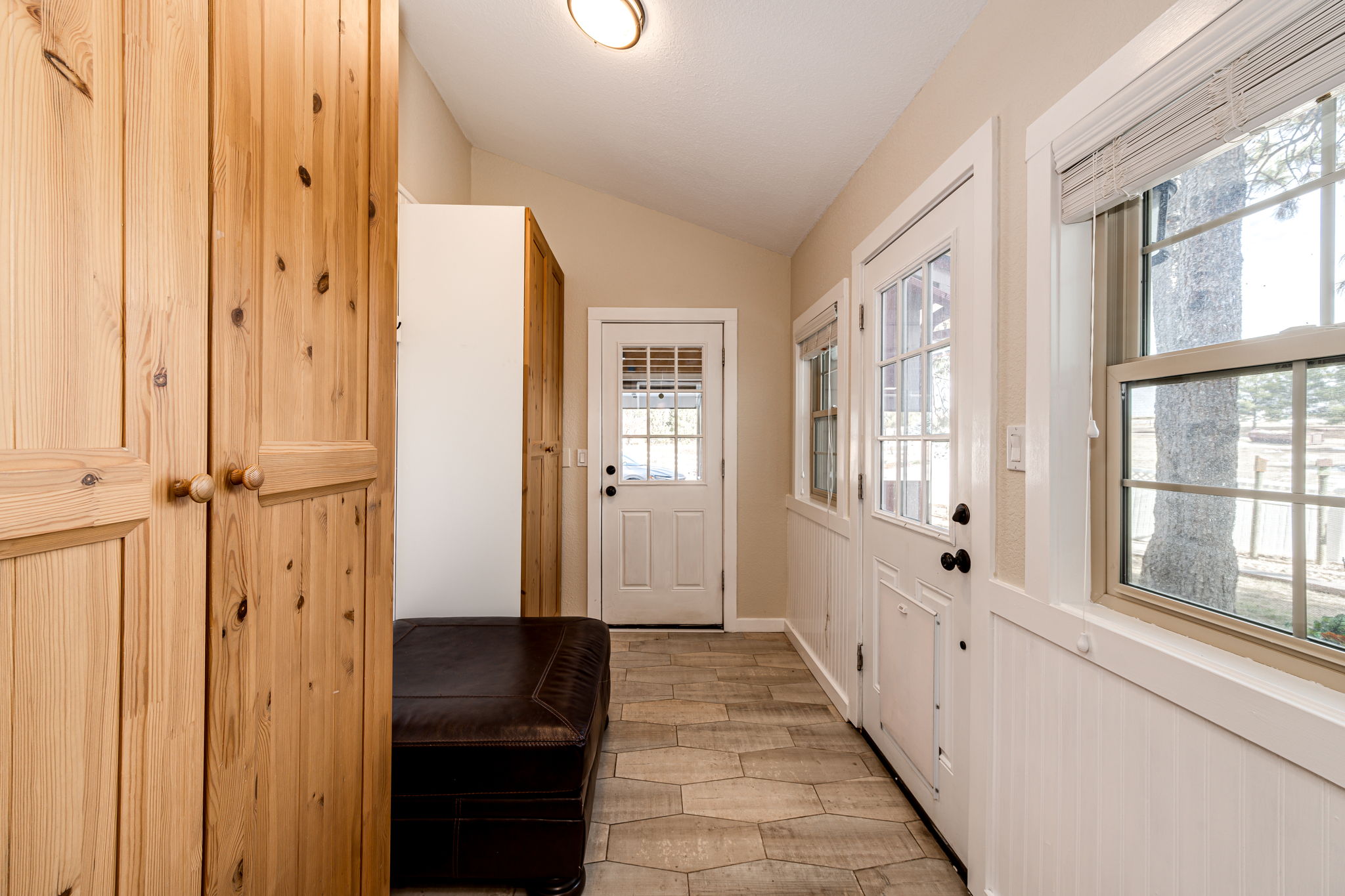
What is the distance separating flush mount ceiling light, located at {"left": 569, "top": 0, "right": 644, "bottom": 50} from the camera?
198 cm

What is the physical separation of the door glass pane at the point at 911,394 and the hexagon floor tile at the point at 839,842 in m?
1.22

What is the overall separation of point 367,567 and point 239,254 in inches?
21.1

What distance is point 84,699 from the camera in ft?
1.72

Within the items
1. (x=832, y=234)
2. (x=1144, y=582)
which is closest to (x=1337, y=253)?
(x=1144, y=582)

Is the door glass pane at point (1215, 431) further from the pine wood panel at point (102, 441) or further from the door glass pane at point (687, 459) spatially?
the door glass pane at point (687, 459)

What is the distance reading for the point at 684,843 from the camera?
1.78 metres

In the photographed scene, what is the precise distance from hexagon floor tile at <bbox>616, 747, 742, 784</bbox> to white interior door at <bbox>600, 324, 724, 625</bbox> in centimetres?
159

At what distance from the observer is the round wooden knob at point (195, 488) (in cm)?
62

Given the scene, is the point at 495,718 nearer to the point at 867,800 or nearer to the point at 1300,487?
the point at 867,800

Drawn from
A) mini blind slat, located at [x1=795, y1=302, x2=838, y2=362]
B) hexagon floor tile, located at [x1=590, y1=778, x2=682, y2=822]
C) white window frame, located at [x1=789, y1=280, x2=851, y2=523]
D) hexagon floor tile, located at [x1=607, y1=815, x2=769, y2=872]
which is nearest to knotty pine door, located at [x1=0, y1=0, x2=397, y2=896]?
hexagon floor tile, located at [x1=607, y1=815, x2=769, y2=872]

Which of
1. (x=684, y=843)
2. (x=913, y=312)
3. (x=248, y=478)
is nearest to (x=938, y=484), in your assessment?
(x=913, y=312)

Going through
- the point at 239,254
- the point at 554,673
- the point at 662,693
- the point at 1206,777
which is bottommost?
the point at 662,693

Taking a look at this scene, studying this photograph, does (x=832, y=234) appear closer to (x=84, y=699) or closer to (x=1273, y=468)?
(x=1273, y=468)

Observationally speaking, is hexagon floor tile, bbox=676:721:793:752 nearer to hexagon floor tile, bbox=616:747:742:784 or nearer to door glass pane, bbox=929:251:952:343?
hexagon floor tile, bbox=616:747:742:784
